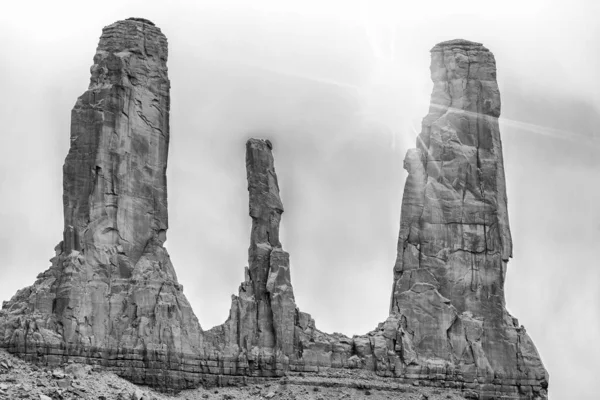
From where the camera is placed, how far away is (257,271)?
129m

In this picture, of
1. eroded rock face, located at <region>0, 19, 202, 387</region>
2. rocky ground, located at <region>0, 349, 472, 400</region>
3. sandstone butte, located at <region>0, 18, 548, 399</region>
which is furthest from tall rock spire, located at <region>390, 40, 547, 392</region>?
eroded rock face, located at <region>0, 19, 202, 387</region>

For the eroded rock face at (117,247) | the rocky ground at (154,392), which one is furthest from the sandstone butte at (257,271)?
the rocky ground at (154,392)

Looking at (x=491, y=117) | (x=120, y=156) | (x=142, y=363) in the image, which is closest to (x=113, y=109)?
(x=120, y=156)

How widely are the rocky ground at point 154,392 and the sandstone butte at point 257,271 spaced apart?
739 mm

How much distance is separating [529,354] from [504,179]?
939 cm

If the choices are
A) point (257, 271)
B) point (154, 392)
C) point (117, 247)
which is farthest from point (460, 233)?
point (154, 392)

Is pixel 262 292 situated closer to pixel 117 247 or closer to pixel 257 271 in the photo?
pixel 257 271

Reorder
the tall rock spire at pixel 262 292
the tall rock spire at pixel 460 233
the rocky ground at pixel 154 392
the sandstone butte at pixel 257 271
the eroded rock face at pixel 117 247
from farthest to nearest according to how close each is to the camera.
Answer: the tall rock spire at pixel 460 233
the tall rock spire at pixel 262 292
the sandstone butte at pixel 257 271
the eroded rock face at pixel 117 247
the rocky ground at pixel 154 392

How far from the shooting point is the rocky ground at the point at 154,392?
119 meters

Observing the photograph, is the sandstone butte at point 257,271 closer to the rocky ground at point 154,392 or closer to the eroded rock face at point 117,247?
the eroded rock face at point 117,247

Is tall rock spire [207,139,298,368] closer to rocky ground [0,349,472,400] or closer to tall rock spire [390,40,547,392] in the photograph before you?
rocky ground [0,349,472,400]

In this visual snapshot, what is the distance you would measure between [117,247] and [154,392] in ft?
24.2

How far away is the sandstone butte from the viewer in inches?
4902

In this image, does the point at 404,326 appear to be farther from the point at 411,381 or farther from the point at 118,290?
the point at 118,290
